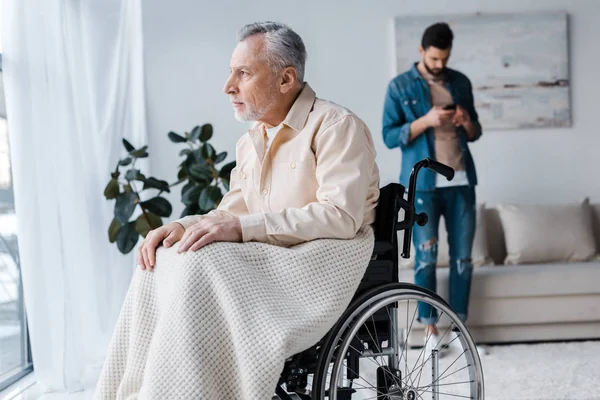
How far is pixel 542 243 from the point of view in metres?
4.12

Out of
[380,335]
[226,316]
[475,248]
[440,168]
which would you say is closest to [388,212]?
[440,168]

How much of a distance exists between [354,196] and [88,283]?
187 centimetres

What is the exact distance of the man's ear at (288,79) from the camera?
1927 millimetres

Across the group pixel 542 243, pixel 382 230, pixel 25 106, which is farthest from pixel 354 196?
pixel 542 243

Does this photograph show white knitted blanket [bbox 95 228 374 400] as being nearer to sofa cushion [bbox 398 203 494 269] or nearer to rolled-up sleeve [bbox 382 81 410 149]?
rolled-up sleeve [bbox 382 81 410 149]

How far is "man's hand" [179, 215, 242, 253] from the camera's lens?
161 cm

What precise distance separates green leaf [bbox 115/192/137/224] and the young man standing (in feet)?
4.42

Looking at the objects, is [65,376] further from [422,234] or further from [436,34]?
[436,34]

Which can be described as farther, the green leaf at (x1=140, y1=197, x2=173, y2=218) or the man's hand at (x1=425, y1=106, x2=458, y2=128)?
the man's hand at (x1=425, y1=106, x2=458, y2=128)

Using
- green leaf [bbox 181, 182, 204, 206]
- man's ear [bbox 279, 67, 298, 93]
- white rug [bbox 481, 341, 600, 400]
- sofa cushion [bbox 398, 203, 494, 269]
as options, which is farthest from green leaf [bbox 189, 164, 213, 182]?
man's ear [bbox 279, 67, 298, 93]

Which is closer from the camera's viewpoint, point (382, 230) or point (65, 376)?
point (382, 230)

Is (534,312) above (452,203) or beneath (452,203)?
beneath

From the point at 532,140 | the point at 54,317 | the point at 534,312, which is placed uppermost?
the point at 532,140

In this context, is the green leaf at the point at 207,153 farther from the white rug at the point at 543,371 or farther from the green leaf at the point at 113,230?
the white rug at the point at 543,371
